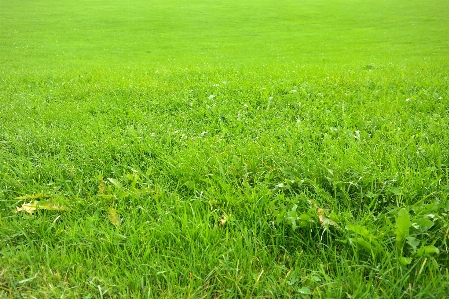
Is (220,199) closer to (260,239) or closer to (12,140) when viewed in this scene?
(260,239)

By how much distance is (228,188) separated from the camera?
9.54ft

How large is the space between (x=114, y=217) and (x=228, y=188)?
928 mm

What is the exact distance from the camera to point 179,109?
5227 mm

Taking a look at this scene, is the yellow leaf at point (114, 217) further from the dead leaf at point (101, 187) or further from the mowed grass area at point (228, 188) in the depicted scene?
the dead leaf at point (101, 187)

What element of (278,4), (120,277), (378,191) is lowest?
(120,277)

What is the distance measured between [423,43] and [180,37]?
1364cm

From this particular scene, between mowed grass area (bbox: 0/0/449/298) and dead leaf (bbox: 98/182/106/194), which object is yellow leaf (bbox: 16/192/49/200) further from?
dead leaf (bbox: 98/182/106/194)

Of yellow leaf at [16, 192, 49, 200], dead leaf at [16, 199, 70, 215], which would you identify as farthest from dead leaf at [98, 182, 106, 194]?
yellow leaf at [16, 192, 49, 200]

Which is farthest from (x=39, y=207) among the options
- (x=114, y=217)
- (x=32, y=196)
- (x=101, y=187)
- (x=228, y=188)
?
(x=228, y=188)

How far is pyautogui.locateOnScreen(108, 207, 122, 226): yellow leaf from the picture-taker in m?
2.63

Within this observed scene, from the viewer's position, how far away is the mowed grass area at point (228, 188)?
210 centimetres

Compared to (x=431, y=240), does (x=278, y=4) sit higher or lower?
higher

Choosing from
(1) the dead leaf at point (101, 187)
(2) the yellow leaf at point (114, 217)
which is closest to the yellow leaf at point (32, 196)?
(1) the dead leaf at point (101, 187)

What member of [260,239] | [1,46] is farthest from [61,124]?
[1,46]
